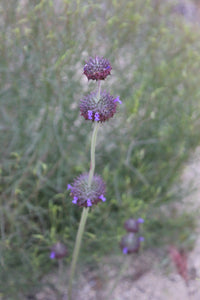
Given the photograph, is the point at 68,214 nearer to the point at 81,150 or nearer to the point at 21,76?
the point at 81,150

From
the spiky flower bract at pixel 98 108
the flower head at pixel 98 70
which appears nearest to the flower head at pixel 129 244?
the spiky flower bract at pixel 98 108

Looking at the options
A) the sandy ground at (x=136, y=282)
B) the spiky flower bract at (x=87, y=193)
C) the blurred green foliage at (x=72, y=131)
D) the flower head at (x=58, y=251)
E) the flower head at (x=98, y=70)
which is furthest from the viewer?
the sandy ground at (x=136, y=282)

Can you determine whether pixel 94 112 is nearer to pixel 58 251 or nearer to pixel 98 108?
pixel 98 108

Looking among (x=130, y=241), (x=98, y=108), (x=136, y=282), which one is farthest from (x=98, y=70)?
(x=136, y=282)

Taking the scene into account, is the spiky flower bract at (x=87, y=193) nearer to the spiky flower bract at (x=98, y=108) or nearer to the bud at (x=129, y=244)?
the spiky flower bract at (x=98, y=108)

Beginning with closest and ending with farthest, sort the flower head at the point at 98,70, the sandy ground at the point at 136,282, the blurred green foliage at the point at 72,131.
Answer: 1. the flower head at the point at 98,70
2. the blurred green foliage at the point at 72,131
3. the sandy ground at the point at 136,282

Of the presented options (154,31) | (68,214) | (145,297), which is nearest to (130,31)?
(154,31)
